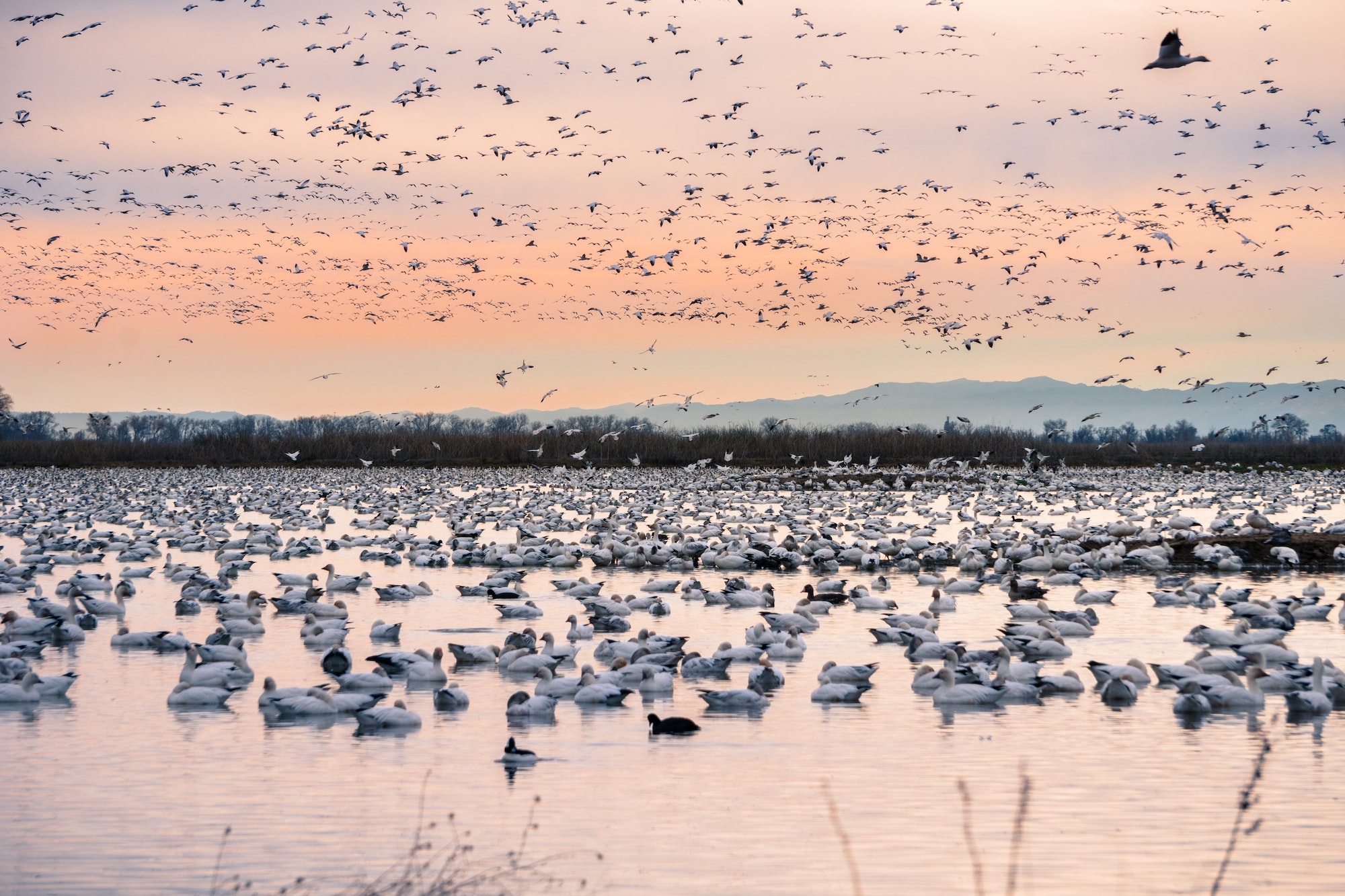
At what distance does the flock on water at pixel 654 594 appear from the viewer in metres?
14.8

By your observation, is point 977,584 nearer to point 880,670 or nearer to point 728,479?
point 880,670

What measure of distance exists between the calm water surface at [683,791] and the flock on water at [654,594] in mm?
332

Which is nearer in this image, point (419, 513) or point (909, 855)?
point (909, 855)


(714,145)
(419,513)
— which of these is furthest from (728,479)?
(714,145)

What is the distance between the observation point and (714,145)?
2752cm

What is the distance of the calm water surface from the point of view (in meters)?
9.20

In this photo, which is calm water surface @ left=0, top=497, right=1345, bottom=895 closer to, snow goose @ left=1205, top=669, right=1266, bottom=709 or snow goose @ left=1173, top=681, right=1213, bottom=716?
snow goose @ left=1173, top=681, right=1213, bottom=716

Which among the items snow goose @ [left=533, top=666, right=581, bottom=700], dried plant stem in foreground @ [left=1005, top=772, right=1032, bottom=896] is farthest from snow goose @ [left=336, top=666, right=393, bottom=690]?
dried plant stem in foreground @ [left=1005, top=772, right=1032, bottom=896]

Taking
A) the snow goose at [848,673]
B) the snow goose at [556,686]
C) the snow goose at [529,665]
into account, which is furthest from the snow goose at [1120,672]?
the snow goose at [529,665]

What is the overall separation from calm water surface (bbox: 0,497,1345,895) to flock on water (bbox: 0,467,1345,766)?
0.33 metres

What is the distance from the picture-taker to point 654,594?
23234 mm

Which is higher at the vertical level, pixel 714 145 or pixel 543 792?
pixel 714 145

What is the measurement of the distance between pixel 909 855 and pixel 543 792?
10.0 feet

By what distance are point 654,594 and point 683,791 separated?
12.1 m
